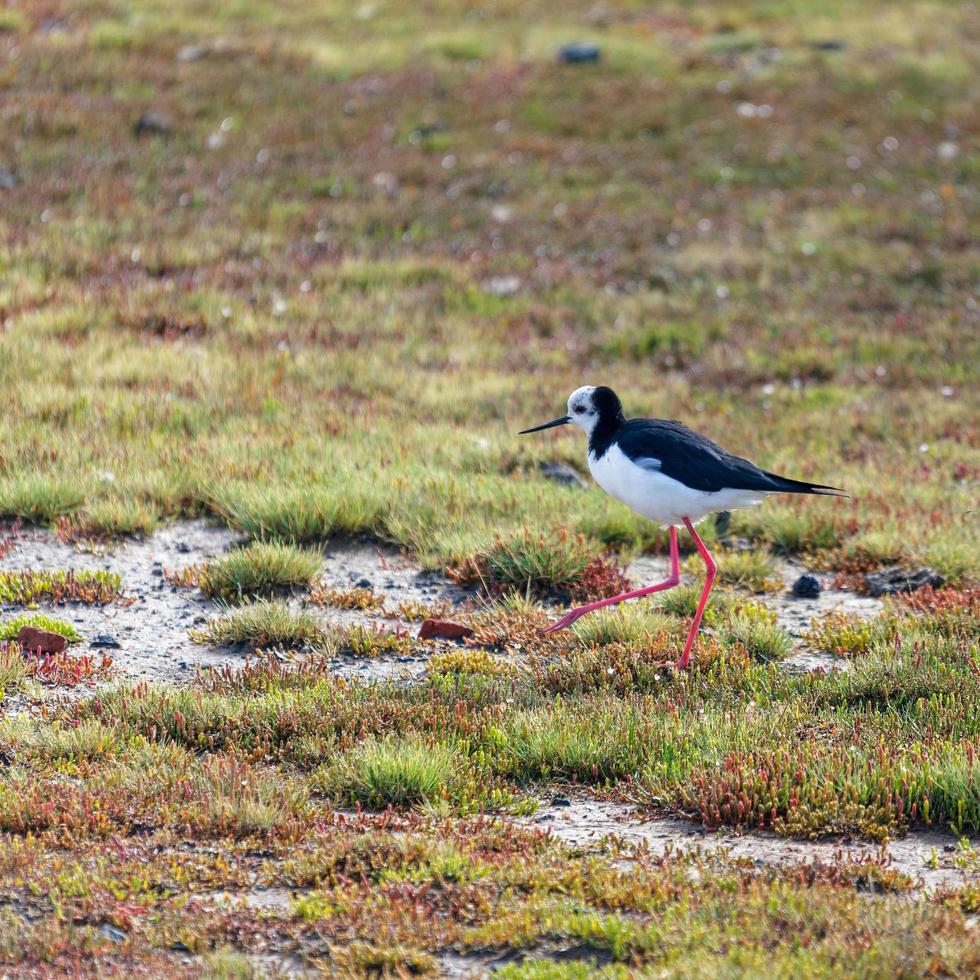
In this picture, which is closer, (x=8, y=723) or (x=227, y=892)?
(x=227, y=892)

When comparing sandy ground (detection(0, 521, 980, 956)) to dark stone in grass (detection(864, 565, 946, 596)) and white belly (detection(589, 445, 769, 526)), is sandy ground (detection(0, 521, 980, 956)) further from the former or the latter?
white belly (detection(589, 445, 769, 526))

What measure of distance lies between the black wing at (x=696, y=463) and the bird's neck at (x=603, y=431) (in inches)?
12.6

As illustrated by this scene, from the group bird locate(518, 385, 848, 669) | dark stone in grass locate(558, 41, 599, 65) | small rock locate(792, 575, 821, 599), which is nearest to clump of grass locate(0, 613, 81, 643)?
bird locate(518, 385, 848, 669)

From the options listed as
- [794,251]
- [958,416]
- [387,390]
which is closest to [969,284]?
[794,251]

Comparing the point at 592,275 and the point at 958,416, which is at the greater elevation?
the point at 592,275

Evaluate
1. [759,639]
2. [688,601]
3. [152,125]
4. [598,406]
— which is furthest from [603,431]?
[152,125]

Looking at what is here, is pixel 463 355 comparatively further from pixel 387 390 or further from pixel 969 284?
pixel 969 284

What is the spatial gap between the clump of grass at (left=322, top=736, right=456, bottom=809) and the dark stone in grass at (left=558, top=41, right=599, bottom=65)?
20.4m

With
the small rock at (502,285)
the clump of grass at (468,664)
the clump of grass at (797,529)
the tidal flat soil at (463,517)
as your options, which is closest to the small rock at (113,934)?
the tidal flat soil at (463,517)

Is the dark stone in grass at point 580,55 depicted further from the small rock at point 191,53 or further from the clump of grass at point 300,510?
the clump of grass at point 300,510

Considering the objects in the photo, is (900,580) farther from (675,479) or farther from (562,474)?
(562,474)

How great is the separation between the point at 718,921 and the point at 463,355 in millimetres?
10231

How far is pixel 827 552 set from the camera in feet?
32.2

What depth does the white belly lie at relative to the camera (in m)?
7.57
